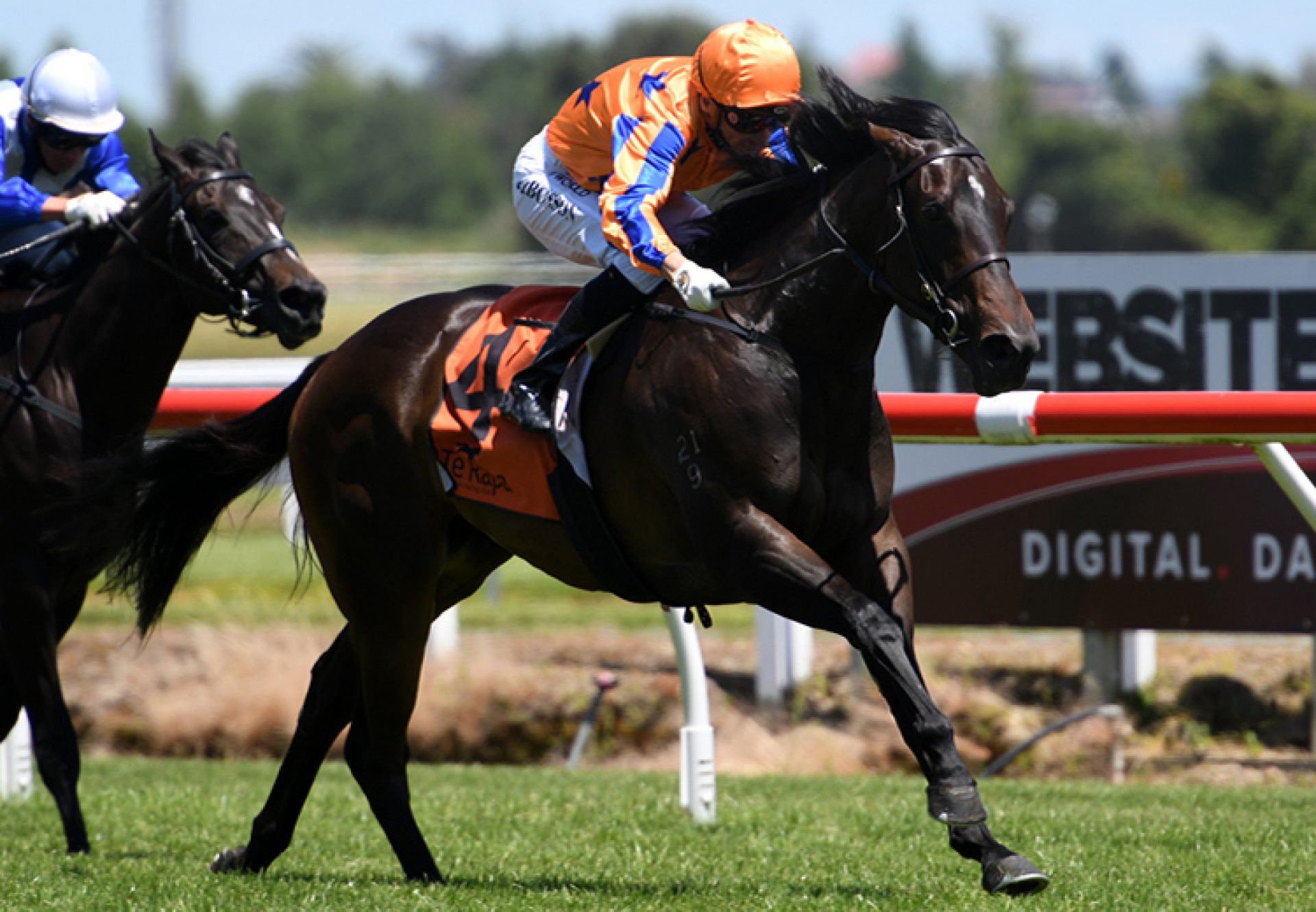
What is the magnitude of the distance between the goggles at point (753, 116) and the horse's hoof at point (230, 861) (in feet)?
7.54

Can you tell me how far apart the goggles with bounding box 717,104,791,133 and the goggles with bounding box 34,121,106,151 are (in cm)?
237

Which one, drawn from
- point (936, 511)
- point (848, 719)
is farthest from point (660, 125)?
point (848, 719)

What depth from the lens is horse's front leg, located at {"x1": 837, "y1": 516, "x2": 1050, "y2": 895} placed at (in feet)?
12.6

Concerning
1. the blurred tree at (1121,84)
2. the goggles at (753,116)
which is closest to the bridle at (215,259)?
the goggles at (753,116)

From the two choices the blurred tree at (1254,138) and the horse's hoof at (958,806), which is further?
the blurred tree at (1254,138)

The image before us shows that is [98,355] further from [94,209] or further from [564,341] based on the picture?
[564,341]

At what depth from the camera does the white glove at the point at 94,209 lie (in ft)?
18.2

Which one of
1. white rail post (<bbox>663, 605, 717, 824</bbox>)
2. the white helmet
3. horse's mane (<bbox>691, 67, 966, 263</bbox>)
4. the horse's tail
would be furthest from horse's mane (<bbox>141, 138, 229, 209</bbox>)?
white rail post (<bbox>663, 605, 717, 824</bbox>)

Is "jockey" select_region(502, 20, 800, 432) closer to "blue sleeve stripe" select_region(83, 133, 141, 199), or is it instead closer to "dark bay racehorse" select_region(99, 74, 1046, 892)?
"dark bay racehorse" select_region(99, 74, 1046, 892)

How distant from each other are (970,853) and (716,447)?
40.9 inches

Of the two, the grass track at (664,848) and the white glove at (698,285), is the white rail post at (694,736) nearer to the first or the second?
the grass track at (664,848)

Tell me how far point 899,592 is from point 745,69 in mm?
1251

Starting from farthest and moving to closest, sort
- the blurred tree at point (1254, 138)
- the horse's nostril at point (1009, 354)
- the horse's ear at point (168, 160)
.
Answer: the blurred tree at point (1254, 138)
the horse's ear at point (168, 160)
the horse's nostril at point (1009, 354)

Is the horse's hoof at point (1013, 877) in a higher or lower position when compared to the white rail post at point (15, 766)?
higher
